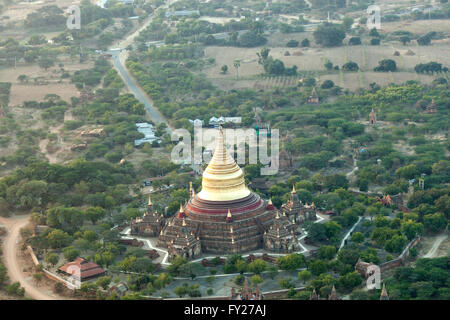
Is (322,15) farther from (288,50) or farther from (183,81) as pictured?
(183,81)

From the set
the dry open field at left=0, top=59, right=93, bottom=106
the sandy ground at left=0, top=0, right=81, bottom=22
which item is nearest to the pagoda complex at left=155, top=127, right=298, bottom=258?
the dry open field at left=0, top=59, right=93, bottom=106

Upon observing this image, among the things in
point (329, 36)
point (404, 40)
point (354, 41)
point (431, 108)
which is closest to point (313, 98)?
point (431, 108)

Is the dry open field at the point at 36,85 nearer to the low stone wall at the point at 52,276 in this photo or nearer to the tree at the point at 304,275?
the low stone wall at the point at 52,276

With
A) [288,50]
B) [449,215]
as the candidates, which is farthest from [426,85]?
[449,215]

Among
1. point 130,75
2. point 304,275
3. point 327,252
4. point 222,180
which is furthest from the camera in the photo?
point 130,75

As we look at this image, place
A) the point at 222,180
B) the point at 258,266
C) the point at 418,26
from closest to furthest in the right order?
the point at 258,266 < the point at 222,180 < the point at 418,26

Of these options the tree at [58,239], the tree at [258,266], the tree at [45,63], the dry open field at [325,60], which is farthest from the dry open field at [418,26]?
the tree at [258,266]

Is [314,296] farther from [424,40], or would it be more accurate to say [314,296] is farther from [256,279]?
[424,40]
